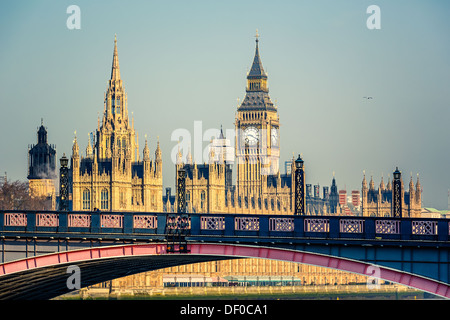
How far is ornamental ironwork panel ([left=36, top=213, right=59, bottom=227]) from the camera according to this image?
175ft

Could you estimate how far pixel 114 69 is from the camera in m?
174

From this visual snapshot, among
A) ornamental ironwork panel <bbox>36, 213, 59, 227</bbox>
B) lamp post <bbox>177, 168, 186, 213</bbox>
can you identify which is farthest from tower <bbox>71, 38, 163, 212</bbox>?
ornamental ironwork panel <bbox>36, 213, 59, 227</bbox>

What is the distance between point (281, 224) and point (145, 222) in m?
6.31

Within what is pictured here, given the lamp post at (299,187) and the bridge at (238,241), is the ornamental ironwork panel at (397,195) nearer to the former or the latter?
the lamp post at (299,187)

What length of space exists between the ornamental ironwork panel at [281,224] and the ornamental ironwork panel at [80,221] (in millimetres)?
8409

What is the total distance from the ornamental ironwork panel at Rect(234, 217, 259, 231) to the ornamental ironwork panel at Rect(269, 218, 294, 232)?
83 cm

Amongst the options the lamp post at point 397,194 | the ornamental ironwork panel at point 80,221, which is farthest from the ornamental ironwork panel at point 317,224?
the lamp post at point 397,194

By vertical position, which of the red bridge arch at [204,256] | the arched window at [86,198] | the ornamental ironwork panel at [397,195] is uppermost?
the ornamental ironwork panel at [397,195]

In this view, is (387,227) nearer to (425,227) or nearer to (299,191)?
(425,227)

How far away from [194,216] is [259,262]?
128121 millimetres

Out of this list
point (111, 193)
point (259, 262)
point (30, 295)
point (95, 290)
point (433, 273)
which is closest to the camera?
point (433, 273)

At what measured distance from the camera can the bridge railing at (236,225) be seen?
4994 centimetres
